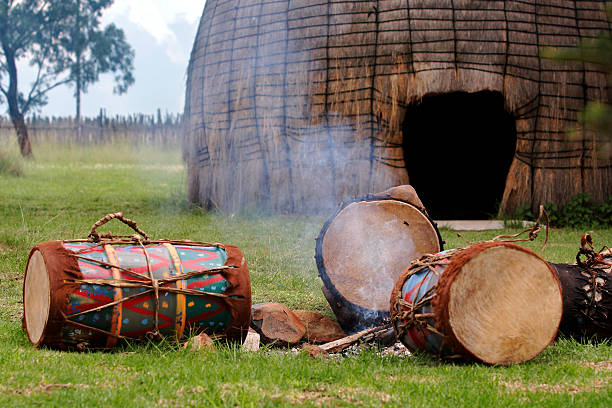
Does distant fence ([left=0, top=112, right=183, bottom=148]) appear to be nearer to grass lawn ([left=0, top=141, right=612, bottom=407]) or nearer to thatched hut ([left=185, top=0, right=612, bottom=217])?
thatched hut ([left=185, top=0, right=612, bottom=217])

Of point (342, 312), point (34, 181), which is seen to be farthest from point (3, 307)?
point (34, 181)

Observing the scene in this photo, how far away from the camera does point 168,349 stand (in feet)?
9.71

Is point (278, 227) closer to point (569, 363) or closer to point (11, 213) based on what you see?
point (11, 213)

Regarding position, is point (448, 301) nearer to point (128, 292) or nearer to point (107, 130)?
point (128, 292)

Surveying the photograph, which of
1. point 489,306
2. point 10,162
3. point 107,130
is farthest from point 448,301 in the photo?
point 107,130

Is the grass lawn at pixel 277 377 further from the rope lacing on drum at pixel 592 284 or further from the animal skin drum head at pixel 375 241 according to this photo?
the animal skin drum head at pixel 375 241

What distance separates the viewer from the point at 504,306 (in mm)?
2809

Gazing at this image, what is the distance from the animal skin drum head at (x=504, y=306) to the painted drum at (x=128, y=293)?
1019 mm

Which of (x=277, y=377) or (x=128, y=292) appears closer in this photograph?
(x=277, y=377)

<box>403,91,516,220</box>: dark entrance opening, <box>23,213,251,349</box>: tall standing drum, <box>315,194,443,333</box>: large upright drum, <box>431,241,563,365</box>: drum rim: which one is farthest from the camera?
<box>403,91,516,220</box>: dark entrance opening

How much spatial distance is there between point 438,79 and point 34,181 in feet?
26.2

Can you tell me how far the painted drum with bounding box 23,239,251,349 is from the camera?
113 inches

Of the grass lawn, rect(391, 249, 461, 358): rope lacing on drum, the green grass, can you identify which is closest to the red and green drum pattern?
the grass lawn

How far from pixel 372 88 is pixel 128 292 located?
4702 millimetres
